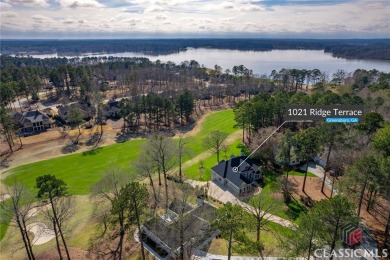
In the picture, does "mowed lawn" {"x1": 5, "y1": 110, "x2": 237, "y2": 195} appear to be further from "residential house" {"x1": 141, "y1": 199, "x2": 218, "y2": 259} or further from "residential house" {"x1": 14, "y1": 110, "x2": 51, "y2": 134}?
"residential house" {"x1": 14, "y1": 110, "x2": 51, "y2": 134}

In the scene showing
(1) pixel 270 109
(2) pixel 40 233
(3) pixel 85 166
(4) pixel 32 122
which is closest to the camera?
(2) pixel 40 233

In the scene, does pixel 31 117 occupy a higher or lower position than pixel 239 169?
higher

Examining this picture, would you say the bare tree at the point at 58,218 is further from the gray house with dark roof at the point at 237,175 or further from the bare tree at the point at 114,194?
the gray house with dark roof at the point at 237,175

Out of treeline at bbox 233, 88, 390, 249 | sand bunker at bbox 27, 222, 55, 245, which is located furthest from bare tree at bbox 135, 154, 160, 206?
treeline at bbox 233, 88, 390, 249

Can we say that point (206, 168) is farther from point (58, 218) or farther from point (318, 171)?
point (58, 218)

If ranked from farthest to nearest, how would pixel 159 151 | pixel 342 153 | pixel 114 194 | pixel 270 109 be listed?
pixel 270 109 → pixel 342 153 → pixel 159 151 → pixel 114 194

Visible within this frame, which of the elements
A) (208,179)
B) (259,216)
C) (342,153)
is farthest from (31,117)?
(342,153)

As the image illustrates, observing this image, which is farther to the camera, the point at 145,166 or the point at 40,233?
the point at 145,166

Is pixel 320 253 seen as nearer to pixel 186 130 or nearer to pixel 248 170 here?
pixel 248 170

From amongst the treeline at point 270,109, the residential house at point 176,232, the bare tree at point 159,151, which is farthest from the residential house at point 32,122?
the residential house at point 176,232
